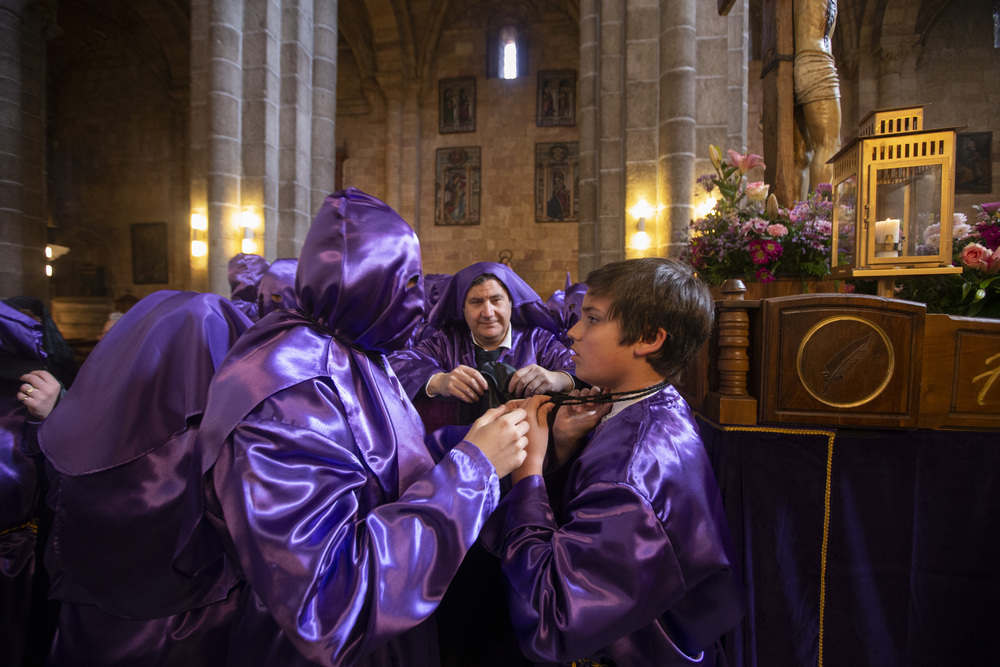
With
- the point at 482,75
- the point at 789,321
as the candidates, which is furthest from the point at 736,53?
the point at 482,75

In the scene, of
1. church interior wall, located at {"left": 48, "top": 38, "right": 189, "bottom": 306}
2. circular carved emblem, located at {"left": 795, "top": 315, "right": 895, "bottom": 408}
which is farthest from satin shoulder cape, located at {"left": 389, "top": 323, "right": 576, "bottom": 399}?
church interior wall, located at {"left": 48, "top": 38, "right": 189, "bottom": 306}

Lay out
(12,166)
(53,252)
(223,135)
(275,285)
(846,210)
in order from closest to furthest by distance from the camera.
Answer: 1. (846,210)
2. (275,285)
3. (223,135)
4. (12,166)
5. (53,252)

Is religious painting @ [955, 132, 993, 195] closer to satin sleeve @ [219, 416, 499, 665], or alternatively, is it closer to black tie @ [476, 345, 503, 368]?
black tie @ [476, 345, 503, 368]

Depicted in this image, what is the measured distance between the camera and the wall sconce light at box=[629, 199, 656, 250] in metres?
6.81

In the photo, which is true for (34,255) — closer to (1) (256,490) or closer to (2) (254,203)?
(2) (254,203)

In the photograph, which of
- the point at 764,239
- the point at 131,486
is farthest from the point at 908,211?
the point at 131,486

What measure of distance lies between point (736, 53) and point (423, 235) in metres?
9.70

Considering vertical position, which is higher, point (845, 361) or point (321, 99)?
point (321, 99)

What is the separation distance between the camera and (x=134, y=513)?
133 centimetres

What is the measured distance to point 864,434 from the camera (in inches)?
68.0

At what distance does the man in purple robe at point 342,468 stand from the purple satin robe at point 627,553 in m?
0.18

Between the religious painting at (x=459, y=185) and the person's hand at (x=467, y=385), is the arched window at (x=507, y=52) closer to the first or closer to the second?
the religious painting at (x=459, y=185)

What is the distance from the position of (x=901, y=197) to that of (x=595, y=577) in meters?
1.96

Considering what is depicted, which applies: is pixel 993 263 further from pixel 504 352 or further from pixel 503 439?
pixel 504 352
